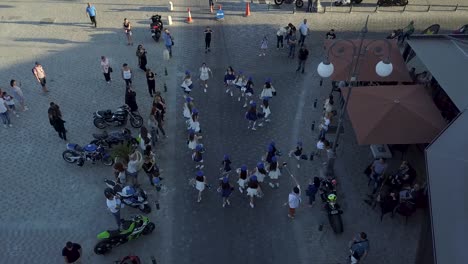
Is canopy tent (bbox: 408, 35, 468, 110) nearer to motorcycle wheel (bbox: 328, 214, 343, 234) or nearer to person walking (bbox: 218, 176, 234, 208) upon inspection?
motorcycle wheel (bbox: 328, 214, 343, 234)

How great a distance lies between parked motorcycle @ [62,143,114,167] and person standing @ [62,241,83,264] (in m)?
4.59

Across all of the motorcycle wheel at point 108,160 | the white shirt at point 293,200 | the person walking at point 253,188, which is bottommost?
the white shirt at point 293,200

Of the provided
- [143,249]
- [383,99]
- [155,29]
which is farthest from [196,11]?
[143,249]

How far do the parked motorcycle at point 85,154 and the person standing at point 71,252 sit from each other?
15.1 feet

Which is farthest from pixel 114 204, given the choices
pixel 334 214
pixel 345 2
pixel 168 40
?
pixel 345 2

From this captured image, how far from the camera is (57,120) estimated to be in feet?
55.7

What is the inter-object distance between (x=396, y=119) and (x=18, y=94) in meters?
15.5

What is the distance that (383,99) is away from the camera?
15.6 m

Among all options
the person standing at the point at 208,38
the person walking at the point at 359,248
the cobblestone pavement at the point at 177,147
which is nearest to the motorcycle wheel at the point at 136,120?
the cobblestone pavement at the point at 177,147

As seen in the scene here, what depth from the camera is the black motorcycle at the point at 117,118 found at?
1788 cm

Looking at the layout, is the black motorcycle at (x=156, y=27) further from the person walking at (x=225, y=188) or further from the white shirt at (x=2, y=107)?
the person walking at (x=225, y=188)

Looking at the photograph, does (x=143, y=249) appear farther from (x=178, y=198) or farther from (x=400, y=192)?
(x=400, y=192)

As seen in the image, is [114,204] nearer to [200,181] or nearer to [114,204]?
[114,204]

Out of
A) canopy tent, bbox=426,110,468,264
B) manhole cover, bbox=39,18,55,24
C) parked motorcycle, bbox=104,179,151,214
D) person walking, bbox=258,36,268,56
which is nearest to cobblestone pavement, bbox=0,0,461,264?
manhole cover, bbox=39,18,55,24
